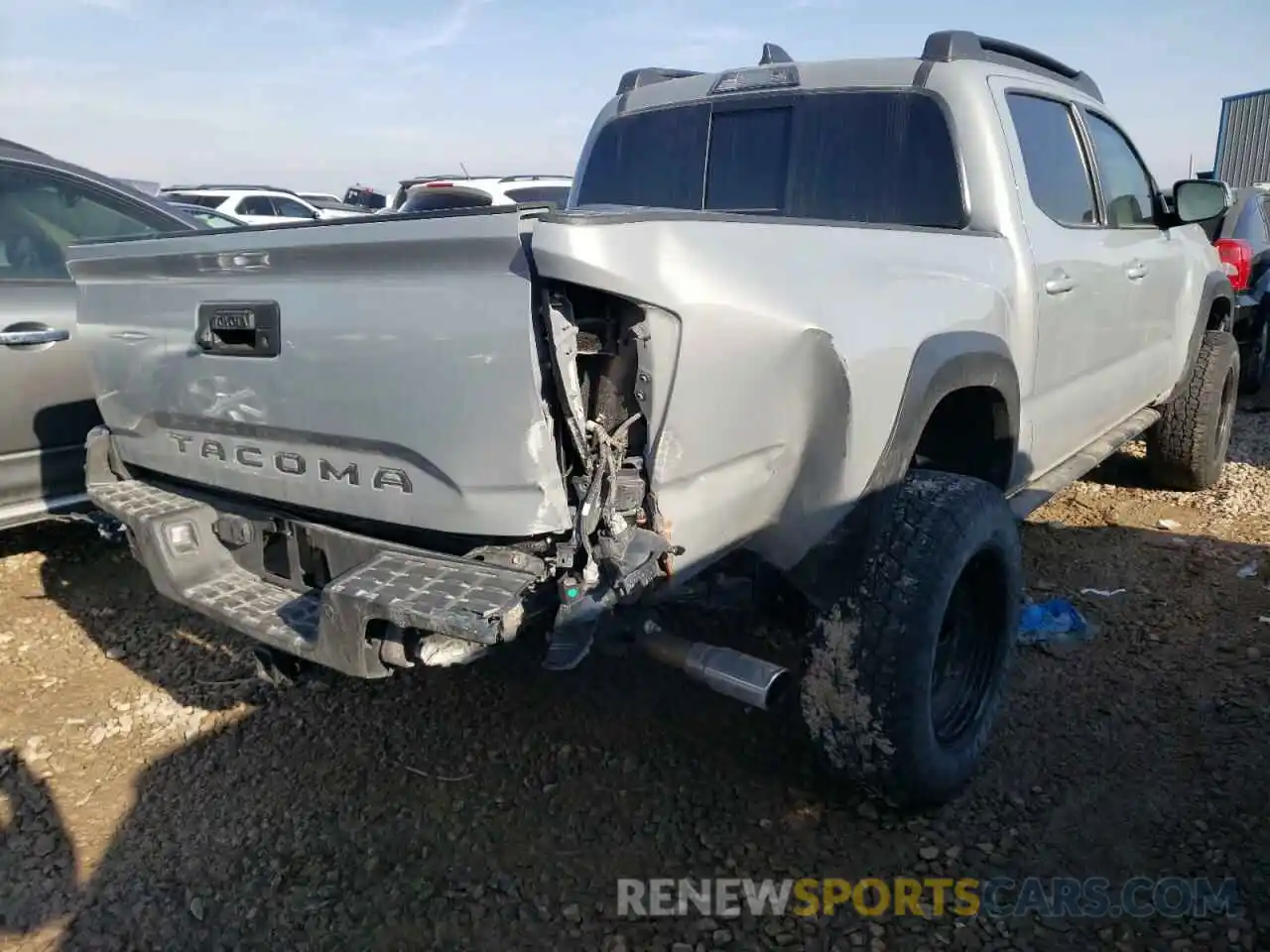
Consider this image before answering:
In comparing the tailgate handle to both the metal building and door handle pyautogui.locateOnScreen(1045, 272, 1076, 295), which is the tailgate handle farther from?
the metal building

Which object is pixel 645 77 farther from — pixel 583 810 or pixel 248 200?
pixel 248 200

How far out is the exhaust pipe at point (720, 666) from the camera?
2.21m

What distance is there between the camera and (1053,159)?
11.9 ft

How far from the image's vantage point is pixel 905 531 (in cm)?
246

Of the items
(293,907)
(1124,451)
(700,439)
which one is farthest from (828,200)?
(1124,451)

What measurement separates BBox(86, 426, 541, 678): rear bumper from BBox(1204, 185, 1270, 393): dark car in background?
6916mm

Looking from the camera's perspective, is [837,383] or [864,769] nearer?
[837,383]

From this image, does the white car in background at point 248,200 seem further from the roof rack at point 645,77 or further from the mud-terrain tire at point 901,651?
the mud-terrain tire at point 901,651

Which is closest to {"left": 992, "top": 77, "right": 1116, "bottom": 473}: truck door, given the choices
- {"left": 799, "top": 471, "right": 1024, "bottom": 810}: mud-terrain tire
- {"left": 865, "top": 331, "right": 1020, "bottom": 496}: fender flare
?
{"left": 865, "top": 331, "right": 1020, "bottom": 496}: fender flare

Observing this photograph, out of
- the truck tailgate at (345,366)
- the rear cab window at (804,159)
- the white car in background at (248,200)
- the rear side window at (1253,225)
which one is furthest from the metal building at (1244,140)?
the truck tailgate at (345,366)

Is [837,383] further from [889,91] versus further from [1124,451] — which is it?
[1124,451]

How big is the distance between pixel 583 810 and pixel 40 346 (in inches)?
113

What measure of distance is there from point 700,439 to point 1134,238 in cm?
299

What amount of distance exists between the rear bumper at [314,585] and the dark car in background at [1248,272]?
6.92 m
